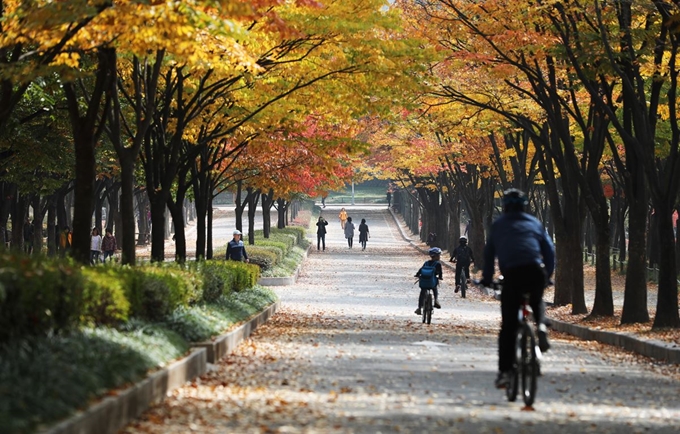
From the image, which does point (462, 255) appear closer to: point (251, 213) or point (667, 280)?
point (667, 280)

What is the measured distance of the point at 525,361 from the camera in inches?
396

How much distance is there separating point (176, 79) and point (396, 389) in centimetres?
1207

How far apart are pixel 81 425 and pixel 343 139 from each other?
17598mm

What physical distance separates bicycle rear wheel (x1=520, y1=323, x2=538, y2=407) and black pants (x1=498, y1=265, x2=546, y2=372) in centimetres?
24

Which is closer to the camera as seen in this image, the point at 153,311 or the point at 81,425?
the point at 81,425

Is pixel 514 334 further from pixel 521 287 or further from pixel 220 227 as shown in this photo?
pixel 220 227

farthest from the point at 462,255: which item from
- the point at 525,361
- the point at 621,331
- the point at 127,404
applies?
the point at 127,404

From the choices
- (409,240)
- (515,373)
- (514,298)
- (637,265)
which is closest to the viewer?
(515,373)

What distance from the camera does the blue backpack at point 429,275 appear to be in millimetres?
22719

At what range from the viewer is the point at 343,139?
24.5 metres

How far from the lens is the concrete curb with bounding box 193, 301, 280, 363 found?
44.0 ft

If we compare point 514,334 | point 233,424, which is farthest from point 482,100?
point 233,424

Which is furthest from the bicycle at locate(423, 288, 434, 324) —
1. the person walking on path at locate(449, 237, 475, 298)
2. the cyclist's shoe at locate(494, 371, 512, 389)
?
the cyclist's shoe at locate(494, 371, 512, 389)

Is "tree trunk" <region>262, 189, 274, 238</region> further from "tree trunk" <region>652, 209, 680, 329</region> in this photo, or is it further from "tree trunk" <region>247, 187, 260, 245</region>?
"tree trunk" <region>652, 209, 680, 329</region>
